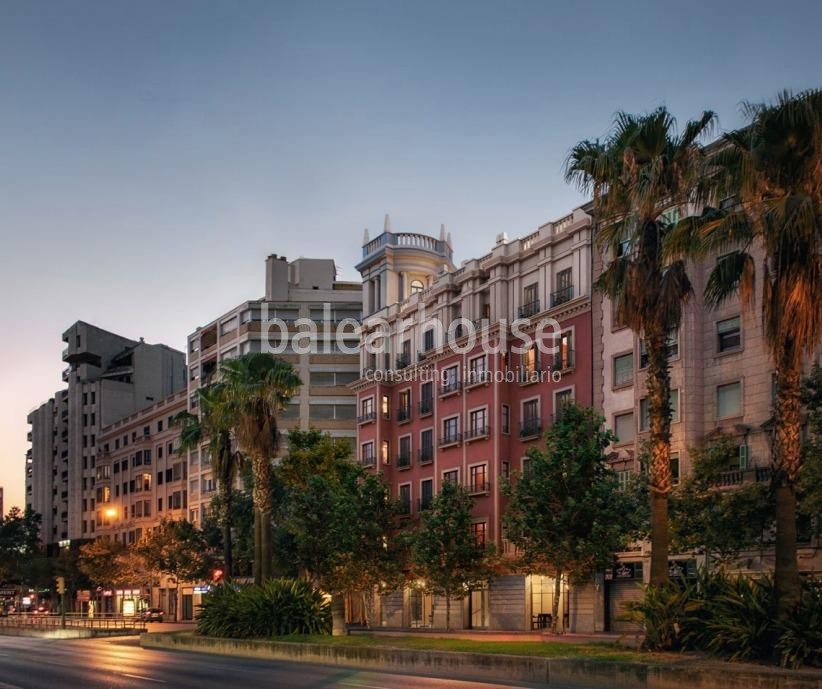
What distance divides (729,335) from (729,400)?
2.92 metres

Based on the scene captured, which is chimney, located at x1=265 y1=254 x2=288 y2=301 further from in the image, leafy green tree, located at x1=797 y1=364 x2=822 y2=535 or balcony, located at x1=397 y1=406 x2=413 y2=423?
leafy green tree, located at x1=797 y1=364 x2=822 y2=535

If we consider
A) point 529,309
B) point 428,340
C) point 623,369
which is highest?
Result: point 529,309

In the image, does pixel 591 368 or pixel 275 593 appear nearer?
pixel 275 593

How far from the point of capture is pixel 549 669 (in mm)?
24922

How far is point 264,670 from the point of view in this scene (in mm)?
30781

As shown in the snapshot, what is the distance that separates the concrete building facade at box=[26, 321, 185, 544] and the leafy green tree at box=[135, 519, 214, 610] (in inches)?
1991

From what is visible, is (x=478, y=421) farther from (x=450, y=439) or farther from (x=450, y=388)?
(x=450, y=388)

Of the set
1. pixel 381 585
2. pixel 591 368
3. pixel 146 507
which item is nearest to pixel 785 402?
pixel 591 368

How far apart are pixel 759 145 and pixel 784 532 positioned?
27.7 feet

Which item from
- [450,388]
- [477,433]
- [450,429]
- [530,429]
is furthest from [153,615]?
[530,429]

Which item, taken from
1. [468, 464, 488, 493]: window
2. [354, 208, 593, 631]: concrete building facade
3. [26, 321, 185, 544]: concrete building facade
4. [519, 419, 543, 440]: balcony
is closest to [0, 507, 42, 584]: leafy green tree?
[26, 321, 185, 544]: concrete building facade

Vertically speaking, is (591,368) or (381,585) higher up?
(591,368)

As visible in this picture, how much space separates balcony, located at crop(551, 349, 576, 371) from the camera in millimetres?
56681

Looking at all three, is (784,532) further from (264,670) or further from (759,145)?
(264,670)
